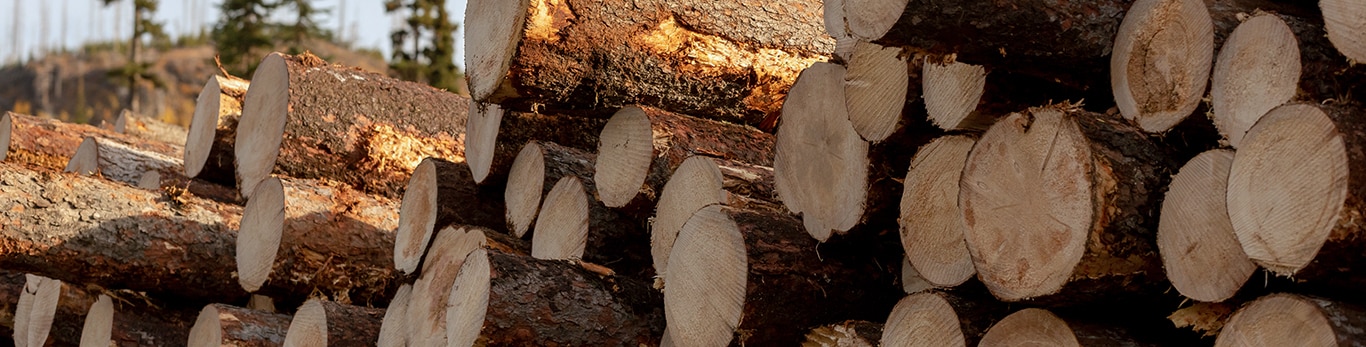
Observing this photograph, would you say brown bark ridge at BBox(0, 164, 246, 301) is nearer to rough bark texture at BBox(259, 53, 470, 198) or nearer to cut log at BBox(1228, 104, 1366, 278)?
rough bark texture at BBox(259, 53, 470, 198)

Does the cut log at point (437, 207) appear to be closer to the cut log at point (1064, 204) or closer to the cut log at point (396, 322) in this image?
the cut log at point (396, 322)

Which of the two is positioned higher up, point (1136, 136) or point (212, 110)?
point (1136, 136)

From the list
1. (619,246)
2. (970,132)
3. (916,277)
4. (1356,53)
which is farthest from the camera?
(619,246)

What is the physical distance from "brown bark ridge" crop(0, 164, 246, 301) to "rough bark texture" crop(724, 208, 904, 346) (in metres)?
2.27

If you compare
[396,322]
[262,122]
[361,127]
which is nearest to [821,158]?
[396,322]

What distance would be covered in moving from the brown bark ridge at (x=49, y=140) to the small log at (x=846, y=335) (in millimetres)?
3856

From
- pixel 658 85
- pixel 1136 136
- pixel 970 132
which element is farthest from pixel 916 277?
pixel 658 85

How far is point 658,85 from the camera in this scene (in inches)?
132

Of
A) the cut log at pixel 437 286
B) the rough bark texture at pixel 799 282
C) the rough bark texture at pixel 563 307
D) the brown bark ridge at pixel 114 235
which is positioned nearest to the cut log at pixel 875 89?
the rough bark texture at pixel 799 282

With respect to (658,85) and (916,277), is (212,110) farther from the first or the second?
(916,277)

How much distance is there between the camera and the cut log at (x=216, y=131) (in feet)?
15.2

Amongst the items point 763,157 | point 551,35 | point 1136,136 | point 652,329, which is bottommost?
point 652,329

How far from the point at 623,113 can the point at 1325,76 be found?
1.81m

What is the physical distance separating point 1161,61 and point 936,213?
0.52 metres
